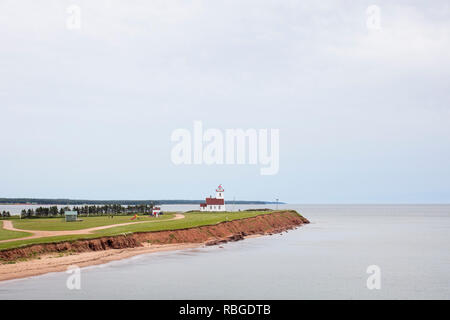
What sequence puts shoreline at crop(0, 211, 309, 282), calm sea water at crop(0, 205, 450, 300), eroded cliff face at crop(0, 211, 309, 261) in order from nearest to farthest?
calm sea water at crop(0, 205, 450, 300), shoreline at crop(0, 211, 309, 282), eroded cliff face at crop(0, 211, 309, 261)

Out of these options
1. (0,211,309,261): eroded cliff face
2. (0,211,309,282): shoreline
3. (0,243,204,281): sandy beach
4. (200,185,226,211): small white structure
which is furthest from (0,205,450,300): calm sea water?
(200,185,226,211): small white structure

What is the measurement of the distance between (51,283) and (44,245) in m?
10.5

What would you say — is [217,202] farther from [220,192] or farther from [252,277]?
[252,277]

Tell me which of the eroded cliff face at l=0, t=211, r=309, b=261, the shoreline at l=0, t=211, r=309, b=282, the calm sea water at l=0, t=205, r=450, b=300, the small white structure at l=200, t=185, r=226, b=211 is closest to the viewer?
the calm sea water at l=0, t=205, r=450, b=300

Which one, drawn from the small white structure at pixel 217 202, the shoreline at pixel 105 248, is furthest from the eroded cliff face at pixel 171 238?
the small white structure at pixel 217 202

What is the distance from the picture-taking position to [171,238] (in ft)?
205

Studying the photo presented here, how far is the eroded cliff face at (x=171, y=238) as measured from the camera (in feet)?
143

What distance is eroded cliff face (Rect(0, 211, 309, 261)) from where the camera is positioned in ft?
143

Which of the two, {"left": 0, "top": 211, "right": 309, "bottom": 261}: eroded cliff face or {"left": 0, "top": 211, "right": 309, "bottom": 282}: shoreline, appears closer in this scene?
{"left": 0, "top": 211, "right": 309, "bottom": 282}: shoreline

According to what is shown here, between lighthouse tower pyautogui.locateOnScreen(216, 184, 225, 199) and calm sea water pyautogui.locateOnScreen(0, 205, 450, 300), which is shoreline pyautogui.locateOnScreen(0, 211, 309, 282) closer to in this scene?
calm sea water pyautogui.locateOnScreen(0, 205, 450, 300)

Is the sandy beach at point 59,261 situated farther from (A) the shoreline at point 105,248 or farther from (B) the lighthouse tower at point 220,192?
(B) the lighthouse tower at point 220,192

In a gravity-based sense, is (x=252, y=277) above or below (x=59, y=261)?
below

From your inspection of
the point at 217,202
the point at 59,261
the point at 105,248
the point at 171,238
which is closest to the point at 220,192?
the point at 217,202
